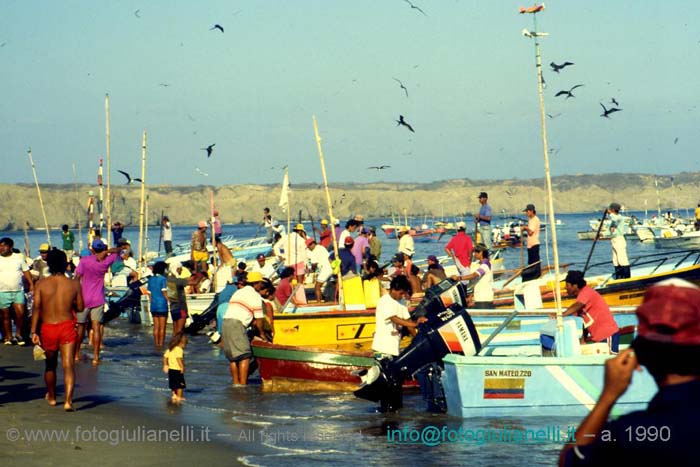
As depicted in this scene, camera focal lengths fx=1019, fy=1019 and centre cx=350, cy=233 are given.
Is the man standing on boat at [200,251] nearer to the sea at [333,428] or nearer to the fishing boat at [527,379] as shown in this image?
the sea at [333,428]

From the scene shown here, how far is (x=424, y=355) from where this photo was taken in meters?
11.5

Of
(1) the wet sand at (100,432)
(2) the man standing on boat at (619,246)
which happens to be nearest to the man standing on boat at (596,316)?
(1) the wet sand at (100,432)

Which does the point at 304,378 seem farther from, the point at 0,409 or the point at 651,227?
the point at 651,227

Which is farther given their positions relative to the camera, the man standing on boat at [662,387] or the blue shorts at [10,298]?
the blue shorts at [10,298]

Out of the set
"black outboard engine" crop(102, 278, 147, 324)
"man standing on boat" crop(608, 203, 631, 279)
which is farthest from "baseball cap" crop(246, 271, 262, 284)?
"black outboard engine" crop(102, 278, 147, 324)

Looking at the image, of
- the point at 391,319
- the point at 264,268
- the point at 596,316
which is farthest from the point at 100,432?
the point at 264,268

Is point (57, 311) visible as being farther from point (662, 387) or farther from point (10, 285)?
point (662, 387)

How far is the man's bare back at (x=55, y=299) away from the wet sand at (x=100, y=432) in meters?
1.05

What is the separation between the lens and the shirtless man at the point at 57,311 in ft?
34.9

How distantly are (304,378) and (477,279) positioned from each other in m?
5.99

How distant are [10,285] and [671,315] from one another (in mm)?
15106

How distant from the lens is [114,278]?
1136 inches

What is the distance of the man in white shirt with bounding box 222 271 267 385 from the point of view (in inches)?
546

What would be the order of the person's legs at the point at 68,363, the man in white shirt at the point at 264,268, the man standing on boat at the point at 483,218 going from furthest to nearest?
Result: the man in white shirt at the point at 264,268
the man standing on boat at the point at 483,218
the person's legs at the point at 68,363
